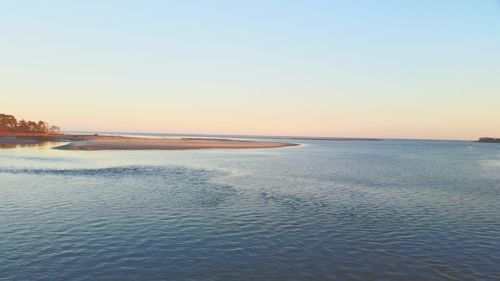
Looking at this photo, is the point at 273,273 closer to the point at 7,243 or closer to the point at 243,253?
the point at 243,253

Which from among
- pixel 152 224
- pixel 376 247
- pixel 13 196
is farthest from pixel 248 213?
pixel 13 196

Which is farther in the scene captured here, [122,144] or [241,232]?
[122,144]

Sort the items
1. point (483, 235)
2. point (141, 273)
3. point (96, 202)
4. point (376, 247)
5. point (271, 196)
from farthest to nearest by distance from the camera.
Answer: point (271, 196) → point (96, 202) → point (483, 235) → point (376, 247) → point (141, 273)

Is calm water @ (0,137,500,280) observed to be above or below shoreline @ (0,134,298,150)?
below

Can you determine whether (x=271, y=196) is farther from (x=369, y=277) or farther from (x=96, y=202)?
(x=369, y=277)

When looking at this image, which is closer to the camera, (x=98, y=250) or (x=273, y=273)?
(x=273, y=273)

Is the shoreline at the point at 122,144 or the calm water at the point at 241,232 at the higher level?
the shoreline at the point at 122,144

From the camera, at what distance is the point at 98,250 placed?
58.9ft

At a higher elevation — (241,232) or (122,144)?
(122,144)

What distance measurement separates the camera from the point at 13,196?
99.5 ft

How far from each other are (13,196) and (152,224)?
16076 millimetres

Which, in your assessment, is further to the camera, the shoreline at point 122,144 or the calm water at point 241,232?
the shoreline at point 122,144

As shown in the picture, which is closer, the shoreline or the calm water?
the calm water

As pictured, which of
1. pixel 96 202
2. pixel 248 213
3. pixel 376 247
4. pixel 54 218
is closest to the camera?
pixel 376 247
